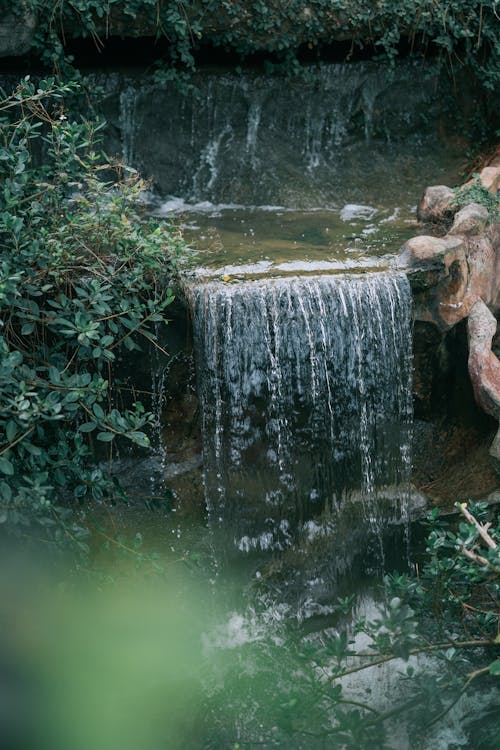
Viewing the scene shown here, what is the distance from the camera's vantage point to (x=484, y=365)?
4.61m

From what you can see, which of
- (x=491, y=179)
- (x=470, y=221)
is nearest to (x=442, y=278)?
(x=470, y=221)

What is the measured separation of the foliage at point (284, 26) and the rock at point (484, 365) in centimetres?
301

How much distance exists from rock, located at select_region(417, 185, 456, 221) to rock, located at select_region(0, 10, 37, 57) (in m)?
2.95

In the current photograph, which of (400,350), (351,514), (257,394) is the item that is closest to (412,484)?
(351,514)

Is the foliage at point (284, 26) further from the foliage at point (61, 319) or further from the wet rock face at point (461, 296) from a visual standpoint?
the wet rock face at point (461, 296)

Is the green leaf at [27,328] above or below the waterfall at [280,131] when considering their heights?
below

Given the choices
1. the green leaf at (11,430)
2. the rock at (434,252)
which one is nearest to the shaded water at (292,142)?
the rock at (434,252)

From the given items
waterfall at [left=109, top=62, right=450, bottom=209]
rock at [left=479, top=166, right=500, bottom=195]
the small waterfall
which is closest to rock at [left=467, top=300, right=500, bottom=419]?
rock at [left=479, top=166, right=500, bottom=195]

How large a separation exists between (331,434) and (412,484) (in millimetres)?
698

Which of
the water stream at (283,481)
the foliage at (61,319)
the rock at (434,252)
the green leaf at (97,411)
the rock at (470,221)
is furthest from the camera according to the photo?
the rock at (470,221)

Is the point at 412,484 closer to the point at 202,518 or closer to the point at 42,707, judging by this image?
the point at 202,518

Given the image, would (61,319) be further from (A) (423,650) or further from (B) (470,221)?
(B) (470,221)

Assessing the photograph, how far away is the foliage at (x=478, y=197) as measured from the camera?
5.16 metres

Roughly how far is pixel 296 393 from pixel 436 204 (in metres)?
1.87
